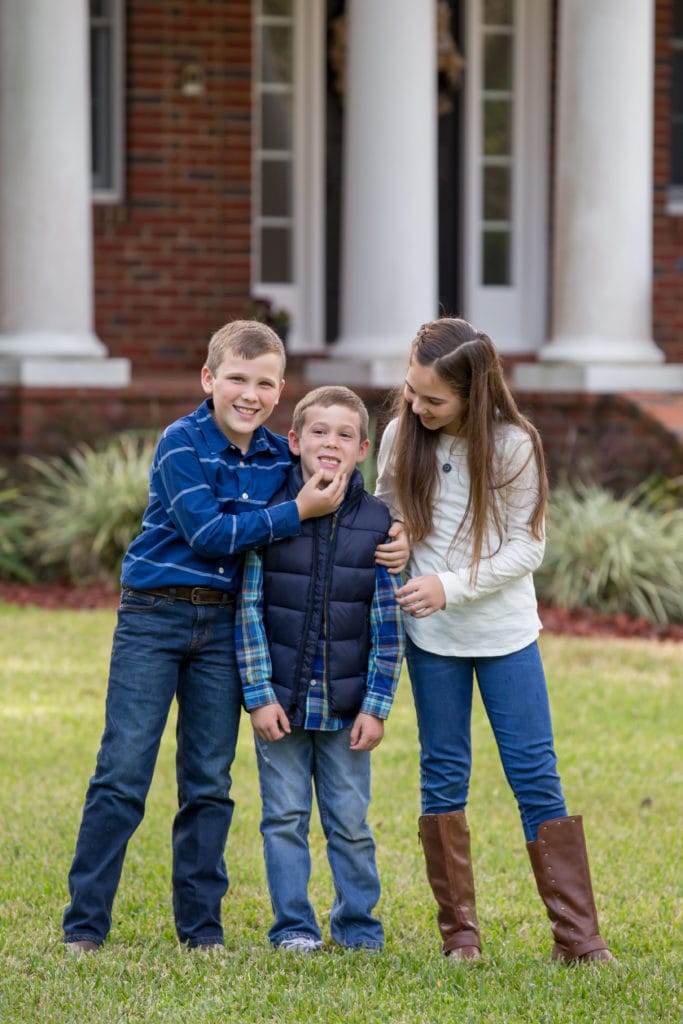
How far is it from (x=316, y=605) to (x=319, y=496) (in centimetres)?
27

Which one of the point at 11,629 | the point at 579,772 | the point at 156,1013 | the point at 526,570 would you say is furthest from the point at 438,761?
the point at 11,629

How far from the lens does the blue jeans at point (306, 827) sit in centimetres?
370

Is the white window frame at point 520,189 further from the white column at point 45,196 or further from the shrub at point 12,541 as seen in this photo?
the shrub at point 12,541

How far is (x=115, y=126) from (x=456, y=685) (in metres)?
8.45

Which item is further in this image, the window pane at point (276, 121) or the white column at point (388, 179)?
the window pane at point (276, 121)

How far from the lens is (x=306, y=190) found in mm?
11812

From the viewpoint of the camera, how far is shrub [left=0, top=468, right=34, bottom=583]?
357 inches

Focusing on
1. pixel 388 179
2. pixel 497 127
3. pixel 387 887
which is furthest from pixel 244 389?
pixel 497 127

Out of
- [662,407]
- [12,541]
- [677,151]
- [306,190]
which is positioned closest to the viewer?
→ [12,541]

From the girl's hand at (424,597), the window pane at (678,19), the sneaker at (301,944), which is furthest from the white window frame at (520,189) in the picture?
the sneaker at (301,944)

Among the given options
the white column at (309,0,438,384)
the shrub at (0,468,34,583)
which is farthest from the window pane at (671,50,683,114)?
the shrub at (0,468,34,583)

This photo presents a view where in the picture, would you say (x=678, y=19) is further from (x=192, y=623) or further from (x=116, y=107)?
(x=192, y=623)

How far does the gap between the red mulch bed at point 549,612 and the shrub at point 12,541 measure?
0.11m

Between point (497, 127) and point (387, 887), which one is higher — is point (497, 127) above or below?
above
